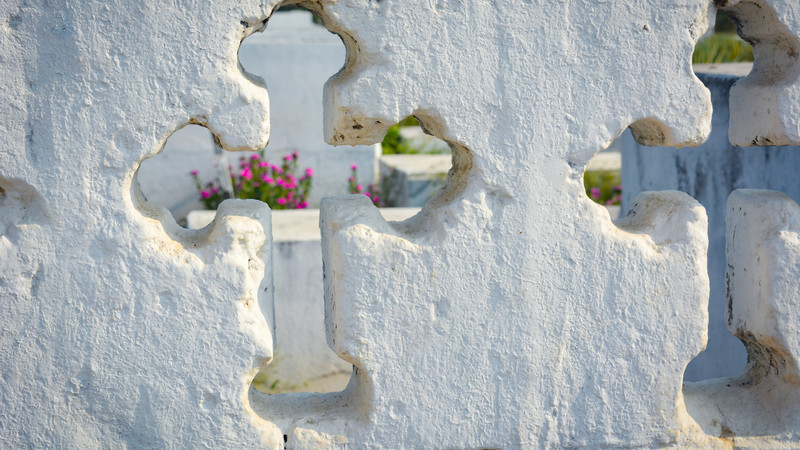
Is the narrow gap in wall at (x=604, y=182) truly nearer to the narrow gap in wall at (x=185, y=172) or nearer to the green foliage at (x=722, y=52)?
the green foliage at (x=722, y=52)

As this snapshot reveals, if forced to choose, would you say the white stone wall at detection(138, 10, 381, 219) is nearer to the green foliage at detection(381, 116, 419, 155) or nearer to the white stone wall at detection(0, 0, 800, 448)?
the green foliage at detection(381, 116, 419, 155)

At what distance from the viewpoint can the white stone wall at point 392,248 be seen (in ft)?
5.42

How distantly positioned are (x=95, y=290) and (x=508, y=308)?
0.90 meters

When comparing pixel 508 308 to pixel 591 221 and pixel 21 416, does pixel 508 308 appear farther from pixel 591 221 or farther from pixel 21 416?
pixel 21 416

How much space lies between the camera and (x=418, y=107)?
173 centimetres

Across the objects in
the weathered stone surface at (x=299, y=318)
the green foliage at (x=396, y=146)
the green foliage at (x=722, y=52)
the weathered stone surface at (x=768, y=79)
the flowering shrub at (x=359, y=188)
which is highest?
the green foliage at (x=722, y=52)

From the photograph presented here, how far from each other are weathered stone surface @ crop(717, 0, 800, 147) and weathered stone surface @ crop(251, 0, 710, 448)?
0.51 ft

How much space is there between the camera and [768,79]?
1.91m

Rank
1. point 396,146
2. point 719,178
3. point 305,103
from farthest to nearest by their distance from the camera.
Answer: point 396,146 → point 305,103 → point 719,178

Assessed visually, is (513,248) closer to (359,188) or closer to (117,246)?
(117,246)

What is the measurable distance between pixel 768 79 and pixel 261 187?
5588 millimetres

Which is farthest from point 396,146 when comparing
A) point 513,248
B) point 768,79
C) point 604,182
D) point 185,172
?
point 513,248

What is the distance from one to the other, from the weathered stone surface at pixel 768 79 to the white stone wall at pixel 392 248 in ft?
0.05

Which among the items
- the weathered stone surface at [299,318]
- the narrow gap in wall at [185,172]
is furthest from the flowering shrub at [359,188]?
the weathered stone surface at [299,318]
